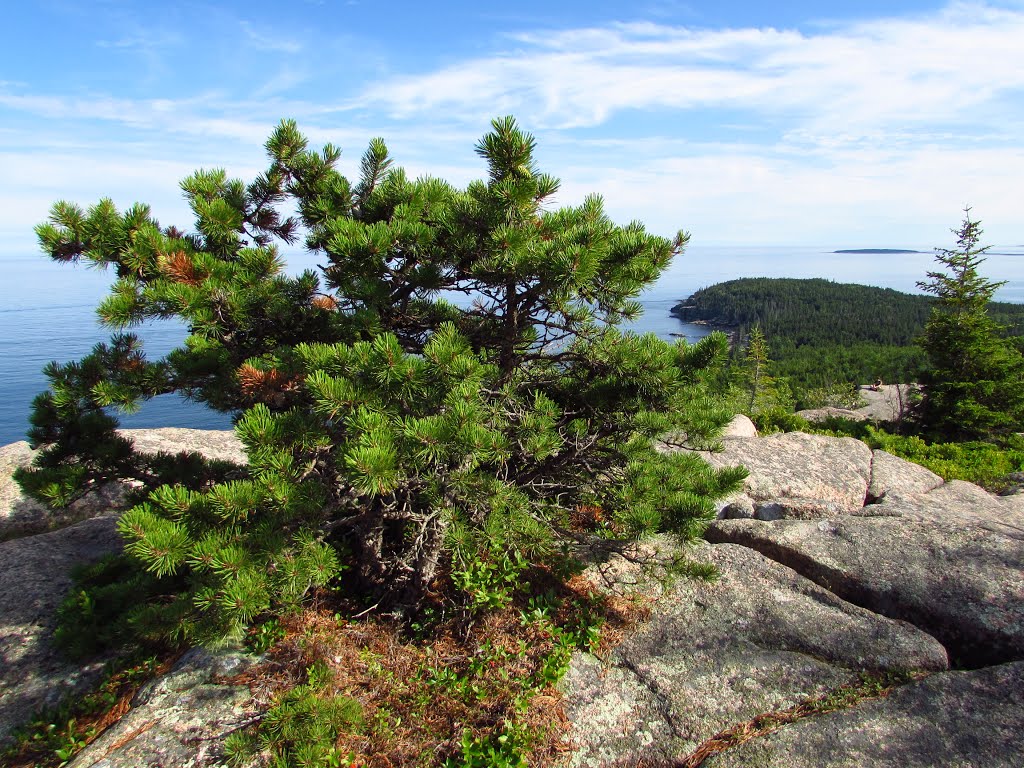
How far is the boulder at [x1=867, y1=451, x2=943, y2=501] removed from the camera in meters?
9.47

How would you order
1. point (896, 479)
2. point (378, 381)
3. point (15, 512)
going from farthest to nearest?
1. point (896, 479)
2. point (15, 512)
3. point (378, 381)

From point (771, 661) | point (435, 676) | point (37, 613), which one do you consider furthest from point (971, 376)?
point (37, 613)

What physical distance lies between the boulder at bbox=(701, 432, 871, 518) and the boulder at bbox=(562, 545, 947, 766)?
3439 millimetres

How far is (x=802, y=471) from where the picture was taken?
962 cm

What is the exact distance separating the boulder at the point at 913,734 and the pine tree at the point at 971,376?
17030 millimetres

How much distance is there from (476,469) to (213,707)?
240cm

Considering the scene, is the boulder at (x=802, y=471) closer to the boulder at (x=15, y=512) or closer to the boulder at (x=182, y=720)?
the boulder at (x=182, y=720)

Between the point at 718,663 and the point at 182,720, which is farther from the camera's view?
the point at 718,663

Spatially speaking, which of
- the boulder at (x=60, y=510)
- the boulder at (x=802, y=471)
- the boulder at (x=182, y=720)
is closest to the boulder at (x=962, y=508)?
the boulder at (x=802, y=471)

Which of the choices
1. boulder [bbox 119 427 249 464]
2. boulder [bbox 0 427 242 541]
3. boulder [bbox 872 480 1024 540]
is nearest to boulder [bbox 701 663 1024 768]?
boulder [bbox 872 480 1024 540]

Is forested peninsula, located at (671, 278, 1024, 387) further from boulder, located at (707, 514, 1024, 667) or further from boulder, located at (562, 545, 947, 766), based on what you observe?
boulder, located at (562, 545, 947, 766)

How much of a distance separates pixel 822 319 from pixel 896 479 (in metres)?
116

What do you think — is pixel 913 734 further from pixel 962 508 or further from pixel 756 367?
pixel 756 367

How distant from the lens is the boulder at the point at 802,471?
8.70 m
